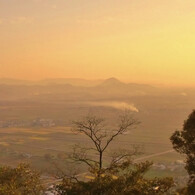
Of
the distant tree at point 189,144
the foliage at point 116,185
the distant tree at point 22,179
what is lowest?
the distant tree at point 22,179

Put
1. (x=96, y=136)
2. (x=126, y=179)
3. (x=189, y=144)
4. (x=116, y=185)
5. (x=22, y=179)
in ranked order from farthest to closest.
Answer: (x=22, y=179), (x=96, y=136), (x=189, y=144), (x=126, y=179), (x=116, y=185)

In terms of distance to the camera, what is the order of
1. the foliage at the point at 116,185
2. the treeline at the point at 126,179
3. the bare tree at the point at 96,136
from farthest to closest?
1. the bare tree at the point at 96,136
2. the treeline at the point at 126,179
3. the foliage at the point at 116,185

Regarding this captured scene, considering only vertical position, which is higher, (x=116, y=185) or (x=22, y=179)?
(x=116, y=185)

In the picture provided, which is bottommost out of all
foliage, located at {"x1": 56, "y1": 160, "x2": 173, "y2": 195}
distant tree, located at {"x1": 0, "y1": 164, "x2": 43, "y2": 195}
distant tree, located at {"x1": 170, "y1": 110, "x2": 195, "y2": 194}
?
distant tree, located at {"x1": 0, "y1": 164, "x2": 43, "y2": 195}

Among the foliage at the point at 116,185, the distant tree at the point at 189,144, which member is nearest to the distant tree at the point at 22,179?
the foliage at the point at 116,185

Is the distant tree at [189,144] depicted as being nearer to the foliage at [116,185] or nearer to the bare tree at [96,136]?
the foliage at [116,185]

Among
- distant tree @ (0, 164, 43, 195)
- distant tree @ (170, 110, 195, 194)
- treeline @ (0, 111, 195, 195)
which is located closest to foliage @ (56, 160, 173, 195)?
treeline @ (0, 111, 195, 195)

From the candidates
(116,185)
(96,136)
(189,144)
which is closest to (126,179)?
(116,185)

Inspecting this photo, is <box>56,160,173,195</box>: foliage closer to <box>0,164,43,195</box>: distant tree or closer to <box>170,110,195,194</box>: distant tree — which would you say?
<box>170,110,195,194</box>: distant tree

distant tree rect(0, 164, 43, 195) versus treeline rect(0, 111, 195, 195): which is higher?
treeline rect(0, 111, 195, 195)

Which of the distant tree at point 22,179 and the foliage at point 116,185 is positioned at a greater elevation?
the foliage at point 116,185

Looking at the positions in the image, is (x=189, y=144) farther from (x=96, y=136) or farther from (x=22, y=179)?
(x=22, y=179)

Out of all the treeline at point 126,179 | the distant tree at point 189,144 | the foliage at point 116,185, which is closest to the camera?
the foliage at point 116,185

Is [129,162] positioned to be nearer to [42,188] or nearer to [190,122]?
[190,122]
